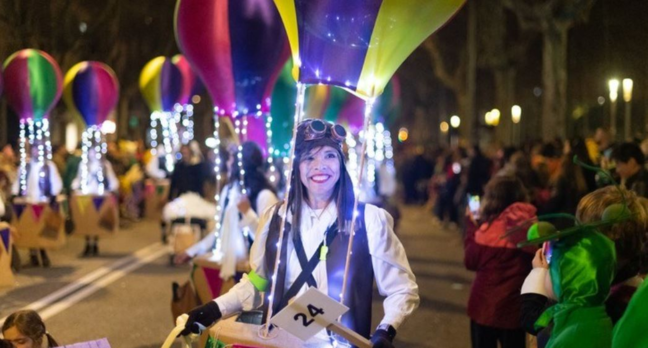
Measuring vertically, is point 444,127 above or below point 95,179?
above

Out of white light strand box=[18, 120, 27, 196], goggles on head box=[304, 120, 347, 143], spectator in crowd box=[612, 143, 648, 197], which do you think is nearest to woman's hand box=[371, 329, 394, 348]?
goggles on head box=[304, 120, 347, 143]

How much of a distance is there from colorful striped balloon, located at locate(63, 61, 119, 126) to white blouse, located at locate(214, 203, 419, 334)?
1300 centimetres

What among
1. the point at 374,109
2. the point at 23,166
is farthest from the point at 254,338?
the point at 374,109

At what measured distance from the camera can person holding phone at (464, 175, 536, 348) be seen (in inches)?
260

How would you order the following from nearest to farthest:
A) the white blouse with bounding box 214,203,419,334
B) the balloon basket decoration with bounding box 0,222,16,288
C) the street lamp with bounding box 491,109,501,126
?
the white blouse with bounding box 214,203,419,334, the balloon basket decoration with bounding box 0,222,16,288, the street lamp with bounding box 491,109,501,126

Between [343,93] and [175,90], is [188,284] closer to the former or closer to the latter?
[343,93]

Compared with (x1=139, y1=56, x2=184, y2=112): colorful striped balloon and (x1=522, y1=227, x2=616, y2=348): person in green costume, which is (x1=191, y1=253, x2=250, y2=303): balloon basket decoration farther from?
(x1=139, y1=56, x2=184, y2=112): colorful striped balloon

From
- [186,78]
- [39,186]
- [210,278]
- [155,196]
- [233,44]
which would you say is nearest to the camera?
[210,278]

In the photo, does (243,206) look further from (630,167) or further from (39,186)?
(39,186)

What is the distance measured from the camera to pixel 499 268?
6.70m

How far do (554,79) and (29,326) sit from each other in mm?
22097

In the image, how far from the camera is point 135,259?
1548cm

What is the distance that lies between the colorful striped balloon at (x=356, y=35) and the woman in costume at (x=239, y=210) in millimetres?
3090

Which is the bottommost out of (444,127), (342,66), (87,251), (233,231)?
(87,251)
